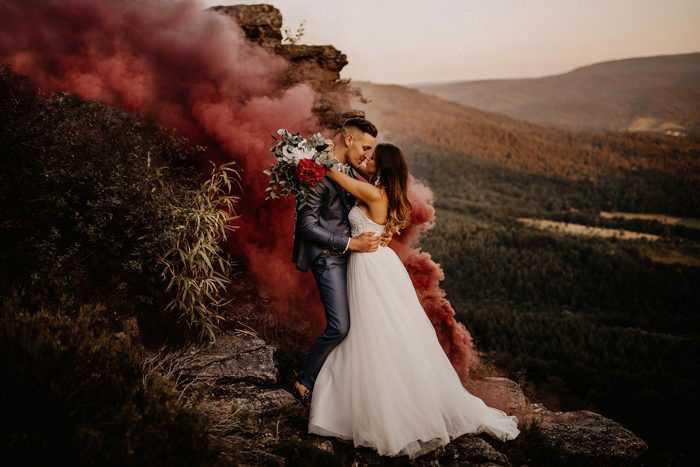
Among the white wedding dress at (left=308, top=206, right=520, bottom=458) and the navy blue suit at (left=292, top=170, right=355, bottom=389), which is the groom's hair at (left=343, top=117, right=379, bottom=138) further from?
the white wedding dress at (left=308, top=206, right=520, bottom=458)

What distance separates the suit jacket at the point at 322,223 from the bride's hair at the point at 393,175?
0.28 metres

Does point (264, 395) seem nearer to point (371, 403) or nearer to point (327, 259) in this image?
point (371, 403)

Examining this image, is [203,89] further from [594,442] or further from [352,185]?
[594,442]

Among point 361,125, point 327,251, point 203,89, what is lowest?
point 327,251

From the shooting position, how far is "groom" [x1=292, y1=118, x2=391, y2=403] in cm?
313

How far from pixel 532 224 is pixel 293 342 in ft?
80.5

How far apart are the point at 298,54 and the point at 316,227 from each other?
4.13 meters

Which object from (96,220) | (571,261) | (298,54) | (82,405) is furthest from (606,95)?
(82,405)

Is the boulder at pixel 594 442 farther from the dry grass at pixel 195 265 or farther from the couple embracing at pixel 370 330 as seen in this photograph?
the dry grass at pixel 195 265

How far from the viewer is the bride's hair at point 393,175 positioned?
3.14 meters

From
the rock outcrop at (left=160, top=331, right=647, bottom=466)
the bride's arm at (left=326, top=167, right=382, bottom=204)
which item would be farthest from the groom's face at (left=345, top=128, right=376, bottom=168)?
the rock outcrop at (left=160, top=331, right=647, bottom=466)

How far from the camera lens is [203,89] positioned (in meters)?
5.13

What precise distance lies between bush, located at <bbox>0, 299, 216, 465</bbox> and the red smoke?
2.18 metres

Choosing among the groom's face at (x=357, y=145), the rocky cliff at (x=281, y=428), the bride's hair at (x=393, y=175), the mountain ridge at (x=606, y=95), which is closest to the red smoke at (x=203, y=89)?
the rocky cliff at (x=281, y=428)
